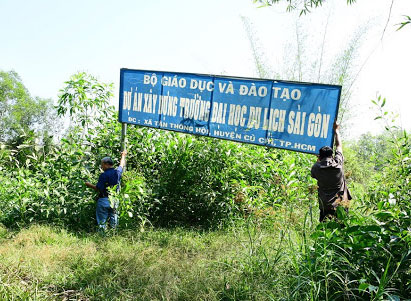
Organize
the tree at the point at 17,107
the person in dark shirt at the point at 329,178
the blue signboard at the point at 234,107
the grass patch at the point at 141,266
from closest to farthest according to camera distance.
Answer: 1. the grass patch at the point at 141,266
2. the person in dark shirt at the point at 329,178
3. the blue signboard at the point at 234,107
4. the tree at the point at 17,107

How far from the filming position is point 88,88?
6.48 m

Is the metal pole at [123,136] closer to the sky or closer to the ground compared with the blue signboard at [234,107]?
closer to the ground

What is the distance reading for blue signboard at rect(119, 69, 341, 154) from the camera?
16.8 feet

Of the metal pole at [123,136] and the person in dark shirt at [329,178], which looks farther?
the metal pole at [123,136]

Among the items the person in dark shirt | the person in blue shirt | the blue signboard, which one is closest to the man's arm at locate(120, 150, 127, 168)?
the person in blue shirt

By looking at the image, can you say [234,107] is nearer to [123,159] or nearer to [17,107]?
[123,159]

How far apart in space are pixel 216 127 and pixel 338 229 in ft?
8.99

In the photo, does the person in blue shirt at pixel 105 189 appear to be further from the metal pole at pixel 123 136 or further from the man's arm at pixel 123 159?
the metal pole at pixel 123 136

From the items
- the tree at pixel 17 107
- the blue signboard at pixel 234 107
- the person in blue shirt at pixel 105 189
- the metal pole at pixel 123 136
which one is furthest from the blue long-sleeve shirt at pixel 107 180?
the tree at pixel 17 107

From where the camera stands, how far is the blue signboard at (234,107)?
5.14 m

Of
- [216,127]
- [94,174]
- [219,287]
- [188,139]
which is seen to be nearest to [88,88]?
[94,174]

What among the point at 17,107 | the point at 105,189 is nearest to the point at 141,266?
the point at 105,189

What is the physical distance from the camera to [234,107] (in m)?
5.61

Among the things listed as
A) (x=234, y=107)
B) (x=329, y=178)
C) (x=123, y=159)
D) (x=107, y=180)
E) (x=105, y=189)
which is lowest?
(x=105, y=189)
